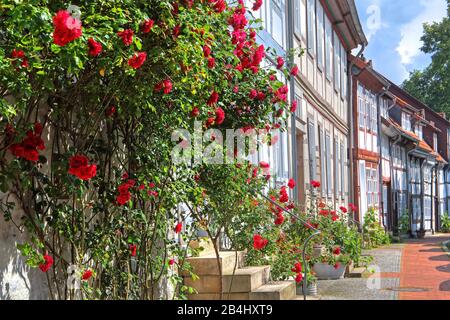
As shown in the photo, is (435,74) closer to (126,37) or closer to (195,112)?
(195,112)

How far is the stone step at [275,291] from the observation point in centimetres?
732

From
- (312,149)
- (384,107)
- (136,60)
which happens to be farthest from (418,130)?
(136,60)

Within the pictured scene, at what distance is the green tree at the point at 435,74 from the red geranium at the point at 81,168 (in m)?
46.7

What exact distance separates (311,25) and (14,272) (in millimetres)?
14224

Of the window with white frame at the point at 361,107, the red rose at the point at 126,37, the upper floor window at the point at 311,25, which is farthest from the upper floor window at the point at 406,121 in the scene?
the red rose at the point at 126,37

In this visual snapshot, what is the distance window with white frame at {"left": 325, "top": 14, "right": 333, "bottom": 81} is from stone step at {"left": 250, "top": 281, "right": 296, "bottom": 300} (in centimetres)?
1329

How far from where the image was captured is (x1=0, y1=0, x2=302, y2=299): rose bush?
3730mm

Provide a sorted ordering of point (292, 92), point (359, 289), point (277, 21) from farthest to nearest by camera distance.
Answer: point (292, 92)
point (277, 21)
point (359, 289)

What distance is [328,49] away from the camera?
21188mm

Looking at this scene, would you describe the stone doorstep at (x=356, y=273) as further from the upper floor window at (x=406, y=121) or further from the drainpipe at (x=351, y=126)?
the upper floor window at (x=406, y=121)

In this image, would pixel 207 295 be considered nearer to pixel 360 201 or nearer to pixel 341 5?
pixel 341 5

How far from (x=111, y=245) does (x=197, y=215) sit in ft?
5.27

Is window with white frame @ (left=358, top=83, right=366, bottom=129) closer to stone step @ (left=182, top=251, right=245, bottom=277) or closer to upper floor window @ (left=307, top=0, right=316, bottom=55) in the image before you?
upper floor window @ (left=307, top=0, right=316, bottom=55)

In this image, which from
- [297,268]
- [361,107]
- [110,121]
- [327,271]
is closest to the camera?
[110,121]
